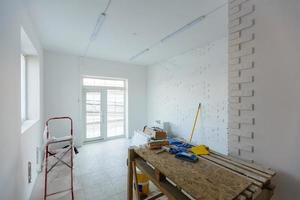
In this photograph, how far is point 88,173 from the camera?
3141 mm

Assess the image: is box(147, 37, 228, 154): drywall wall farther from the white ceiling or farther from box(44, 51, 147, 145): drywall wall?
box(44, 51, 147, 145): drywall wall

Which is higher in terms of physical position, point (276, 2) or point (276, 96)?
point (276, 2)

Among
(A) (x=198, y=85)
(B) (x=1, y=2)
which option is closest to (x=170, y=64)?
(A) (x=198, y=85)

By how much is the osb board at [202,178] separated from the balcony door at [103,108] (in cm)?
428

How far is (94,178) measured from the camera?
2.94 m

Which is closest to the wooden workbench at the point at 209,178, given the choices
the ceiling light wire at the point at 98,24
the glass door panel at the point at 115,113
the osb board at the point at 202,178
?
the osb board at the point at 202,178

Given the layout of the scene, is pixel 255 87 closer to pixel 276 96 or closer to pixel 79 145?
pixel 276 96

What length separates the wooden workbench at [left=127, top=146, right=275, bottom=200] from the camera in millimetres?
1043

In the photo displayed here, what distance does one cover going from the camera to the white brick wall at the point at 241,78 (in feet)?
5.41

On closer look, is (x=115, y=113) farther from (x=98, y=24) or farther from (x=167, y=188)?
(x=167, y=188)

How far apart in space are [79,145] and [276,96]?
5243mm

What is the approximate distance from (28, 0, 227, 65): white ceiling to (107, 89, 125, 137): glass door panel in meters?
1.99

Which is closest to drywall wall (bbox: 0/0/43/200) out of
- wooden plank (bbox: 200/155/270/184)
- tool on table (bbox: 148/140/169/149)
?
tool on table (bbox: 148/140/169/149)

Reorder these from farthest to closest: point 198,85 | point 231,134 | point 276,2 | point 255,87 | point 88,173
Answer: point 198,85
point 88,173
point 231,134
point 255,87
point 276,2
